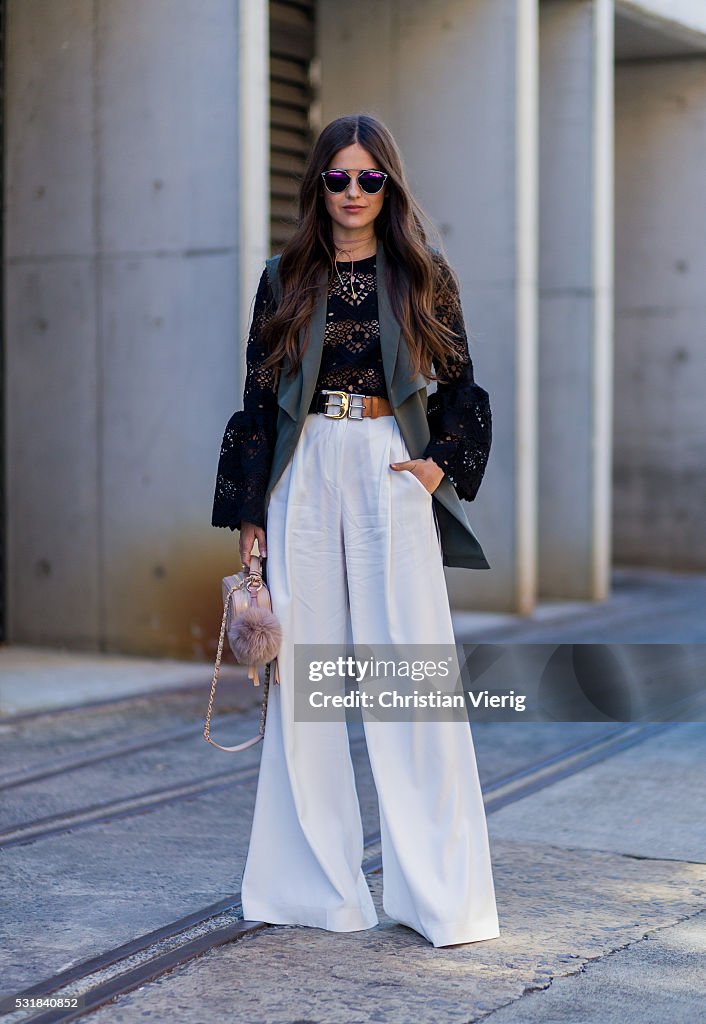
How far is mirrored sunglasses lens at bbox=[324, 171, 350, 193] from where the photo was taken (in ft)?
13.0

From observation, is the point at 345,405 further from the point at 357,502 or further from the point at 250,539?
the point at 250,539

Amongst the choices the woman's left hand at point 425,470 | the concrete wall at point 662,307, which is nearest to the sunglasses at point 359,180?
the woman's left hand at point 425,470

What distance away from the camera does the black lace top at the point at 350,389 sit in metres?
4.04

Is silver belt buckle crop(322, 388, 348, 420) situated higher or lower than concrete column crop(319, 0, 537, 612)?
lower

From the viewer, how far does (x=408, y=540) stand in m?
4.04

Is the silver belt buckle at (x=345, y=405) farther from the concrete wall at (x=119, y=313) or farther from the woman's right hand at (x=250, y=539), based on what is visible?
the concrete wall at (x=119, y=313)

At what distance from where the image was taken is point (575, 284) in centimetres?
1112

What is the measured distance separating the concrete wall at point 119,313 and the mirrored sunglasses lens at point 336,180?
405cm

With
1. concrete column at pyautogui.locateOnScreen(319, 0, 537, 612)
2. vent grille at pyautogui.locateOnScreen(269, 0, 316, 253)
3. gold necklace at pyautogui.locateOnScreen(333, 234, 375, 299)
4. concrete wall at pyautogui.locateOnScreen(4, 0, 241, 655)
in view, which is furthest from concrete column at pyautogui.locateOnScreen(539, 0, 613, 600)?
gold necklace at pyautogui.locateOnScreen(333, 234, 375, 299)

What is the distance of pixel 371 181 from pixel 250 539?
0.96 m

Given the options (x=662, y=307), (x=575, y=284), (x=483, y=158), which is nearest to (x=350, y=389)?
(x=483, y=158)

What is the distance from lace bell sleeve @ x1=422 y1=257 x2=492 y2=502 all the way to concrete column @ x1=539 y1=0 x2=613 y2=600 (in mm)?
7031

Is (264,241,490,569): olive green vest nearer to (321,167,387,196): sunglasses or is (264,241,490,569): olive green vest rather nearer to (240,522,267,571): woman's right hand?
(240,522,267,571): woman's right hand

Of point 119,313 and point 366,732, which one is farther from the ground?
point 119,313
